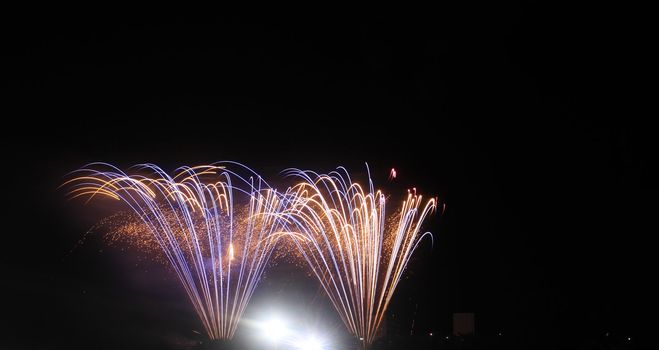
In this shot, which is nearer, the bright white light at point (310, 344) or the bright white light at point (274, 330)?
the bright white light at point (310, 344)

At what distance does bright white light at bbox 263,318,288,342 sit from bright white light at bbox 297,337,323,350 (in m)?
0.70

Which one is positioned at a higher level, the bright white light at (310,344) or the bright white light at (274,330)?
the bright white light at (274,330)

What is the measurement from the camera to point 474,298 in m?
24.6

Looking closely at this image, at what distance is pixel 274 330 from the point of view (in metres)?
16.9

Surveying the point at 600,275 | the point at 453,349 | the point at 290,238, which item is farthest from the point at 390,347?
the point at 600,275

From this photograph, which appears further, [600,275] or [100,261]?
[600,275]

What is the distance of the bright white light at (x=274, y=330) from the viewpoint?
1622 centimetres

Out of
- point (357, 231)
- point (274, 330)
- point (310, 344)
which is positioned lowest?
point (310, 344)

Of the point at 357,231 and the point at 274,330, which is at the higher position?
the point at 357,231

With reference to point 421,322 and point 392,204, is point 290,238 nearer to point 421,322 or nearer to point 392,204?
point 392,204

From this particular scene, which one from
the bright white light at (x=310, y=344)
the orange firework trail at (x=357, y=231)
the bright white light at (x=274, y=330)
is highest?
the orange firework trail at (x=357, y=231)

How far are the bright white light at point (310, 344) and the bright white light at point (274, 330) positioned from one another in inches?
27.6

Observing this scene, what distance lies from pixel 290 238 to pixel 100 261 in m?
6.29

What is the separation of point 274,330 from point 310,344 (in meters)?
1.53
